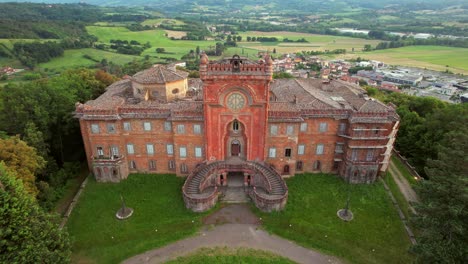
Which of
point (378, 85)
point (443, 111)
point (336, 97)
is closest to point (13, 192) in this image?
point (336, 97)

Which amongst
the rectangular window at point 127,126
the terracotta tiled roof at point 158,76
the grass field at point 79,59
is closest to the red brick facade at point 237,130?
the rectangular window at point 127,126

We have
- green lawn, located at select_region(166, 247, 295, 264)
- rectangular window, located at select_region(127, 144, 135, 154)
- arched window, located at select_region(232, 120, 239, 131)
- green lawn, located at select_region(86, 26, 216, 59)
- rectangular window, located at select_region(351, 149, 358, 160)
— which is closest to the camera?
green lawn, located at select_region(166, 247, 295, 264)

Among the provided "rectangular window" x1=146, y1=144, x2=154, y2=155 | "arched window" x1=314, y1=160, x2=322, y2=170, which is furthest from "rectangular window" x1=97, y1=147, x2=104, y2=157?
"arched window" x1=314, y1=160, x2=322, y2=170

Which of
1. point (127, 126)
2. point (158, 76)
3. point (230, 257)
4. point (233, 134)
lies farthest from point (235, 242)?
point (158, 76)

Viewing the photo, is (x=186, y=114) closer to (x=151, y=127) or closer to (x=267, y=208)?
(x=151, y=127)

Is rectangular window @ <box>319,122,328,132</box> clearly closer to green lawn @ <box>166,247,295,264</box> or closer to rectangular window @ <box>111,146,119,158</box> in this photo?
green lawn @ <box>166,247,295,264</box>

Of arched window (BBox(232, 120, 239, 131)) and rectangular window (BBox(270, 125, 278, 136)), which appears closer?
arched window (BBox(232, 120, 239, 131))

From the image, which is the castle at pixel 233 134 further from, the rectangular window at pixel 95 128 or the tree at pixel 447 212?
the tree at pixel 447 212

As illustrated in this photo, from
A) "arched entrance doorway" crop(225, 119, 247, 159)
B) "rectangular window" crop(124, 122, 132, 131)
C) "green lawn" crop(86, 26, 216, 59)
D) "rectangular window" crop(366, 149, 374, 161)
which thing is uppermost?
"green lawn" crop(86, 26, 216, 59)
